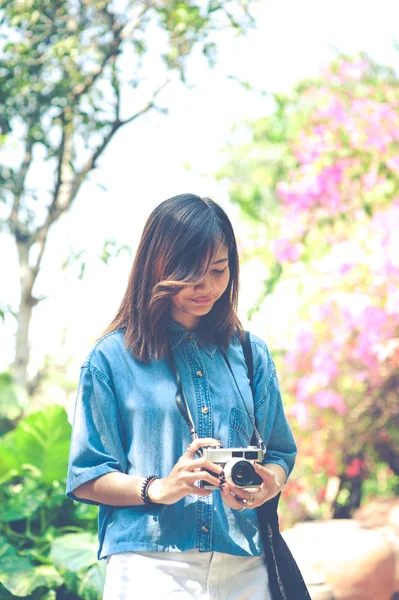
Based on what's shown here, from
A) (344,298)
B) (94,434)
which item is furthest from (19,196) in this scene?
(94,434)

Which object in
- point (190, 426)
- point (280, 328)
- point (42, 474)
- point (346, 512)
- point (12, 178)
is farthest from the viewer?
point (280, 328)

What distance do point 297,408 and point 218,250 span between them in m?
4.60

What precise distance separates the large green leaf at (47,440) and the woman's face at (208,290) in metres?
2.07

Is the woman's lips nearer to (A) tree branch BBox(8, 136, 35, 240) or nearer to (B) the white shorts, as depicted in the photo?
(B) the white shorts

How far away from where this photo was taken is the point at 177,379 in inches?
65.8

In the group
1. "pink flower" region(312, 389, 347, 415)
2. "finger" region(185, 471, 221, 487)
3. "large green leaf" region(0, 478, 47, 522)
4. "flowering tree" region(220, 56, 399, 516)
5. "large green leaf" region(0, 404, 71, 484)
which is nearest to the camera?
"finger" region(185, 471, 221, 487)

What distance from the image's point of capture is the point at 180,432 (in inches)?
64.4

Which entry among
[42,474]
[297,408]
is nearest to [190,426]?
[42,474]

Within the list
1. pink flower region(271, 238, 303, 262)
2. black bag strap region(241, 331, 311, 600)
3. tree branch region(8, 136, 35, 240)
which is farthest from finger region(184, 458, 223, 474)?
pink flower region(271, 238, 303, 262)

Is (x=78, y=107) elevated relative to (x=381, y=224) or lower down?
elevated

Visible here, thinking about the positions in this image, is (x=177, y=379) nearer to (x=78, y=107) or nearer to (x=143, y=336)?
(x=143, y=336)

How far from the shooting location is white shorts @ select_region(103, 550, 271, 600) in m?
1.55

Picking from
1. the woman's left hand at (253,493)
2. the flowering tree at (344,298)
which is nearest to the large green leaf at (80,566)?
the woman's left hand at (253,493)

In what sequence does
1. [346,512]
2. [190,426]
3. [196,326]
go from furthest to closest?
[346,512] → [196,326] → [190,426]
